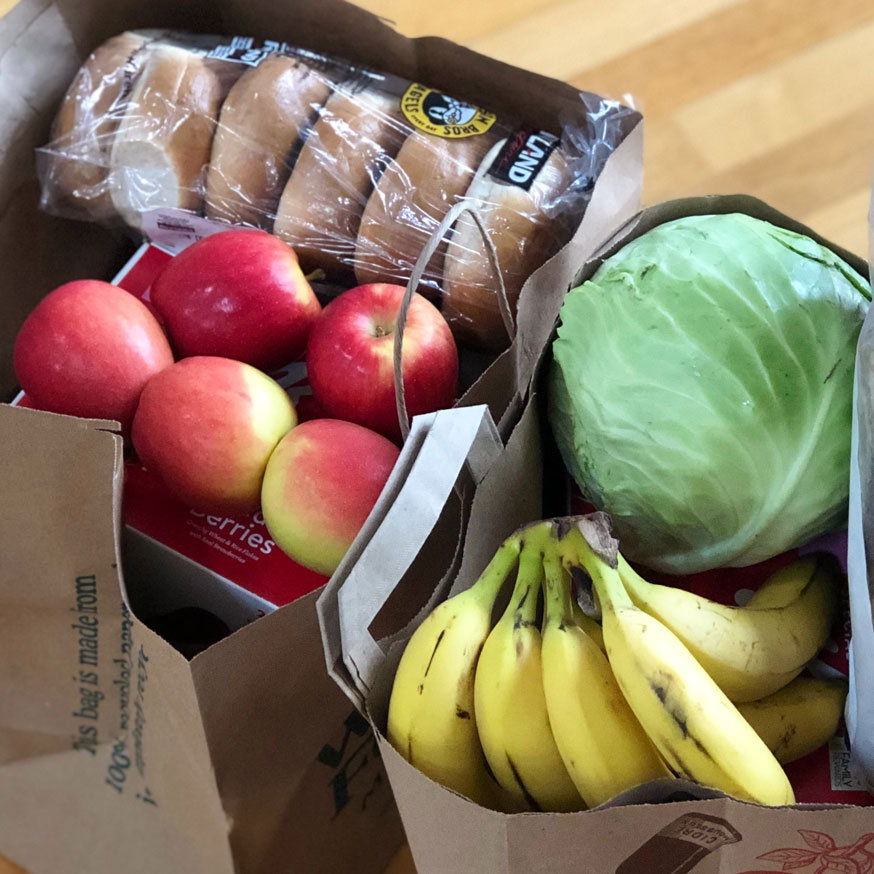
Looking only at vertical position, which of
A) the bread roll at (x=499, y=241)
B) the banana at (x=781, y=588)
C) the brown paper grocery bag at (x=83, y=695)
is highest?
the bread roll at (x=499, y=241)

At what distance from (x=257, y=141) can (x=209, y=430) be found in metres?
0.30

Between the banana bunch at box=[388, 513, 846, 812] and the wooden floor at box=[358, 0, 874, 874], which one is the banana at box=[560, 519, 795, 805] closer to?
the banana bunch at box=[388, 513, 846, 812]

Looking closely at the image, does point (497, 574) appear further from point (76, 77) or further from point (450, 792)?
point (76, 77)

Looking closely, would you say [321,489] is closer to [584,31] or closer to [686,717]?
[686,717]

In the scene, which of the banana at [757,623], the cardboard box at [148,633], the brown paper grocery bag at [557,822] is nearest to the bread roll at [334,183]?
the cardboard box at [148,633]

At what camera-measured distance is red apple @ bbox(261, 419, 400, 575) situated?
66 cm

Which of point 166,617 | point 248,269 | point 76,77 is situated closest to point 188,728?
point 166,617

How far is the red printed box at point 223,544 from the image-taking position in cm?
69

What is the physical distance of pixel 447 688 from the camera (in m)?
0.51

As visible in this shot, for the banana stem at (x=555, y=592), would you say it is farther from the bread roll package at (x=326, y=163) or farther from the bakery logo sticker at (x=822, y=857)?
the bread roll package at (x=326, y=163)

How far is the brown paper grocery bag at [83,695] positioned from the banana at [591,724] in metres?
0.23

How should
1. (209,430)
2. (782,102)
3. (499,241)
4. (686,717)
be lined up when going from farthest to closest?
(782,102) < (499,241) < (209,430) < (686,717)

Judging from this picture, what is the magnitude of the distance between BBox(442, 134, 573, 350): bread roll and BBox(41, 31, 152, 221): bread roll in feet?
1.11

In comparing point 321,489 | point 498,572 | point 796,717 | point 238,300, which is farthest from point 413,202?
point 796,717
